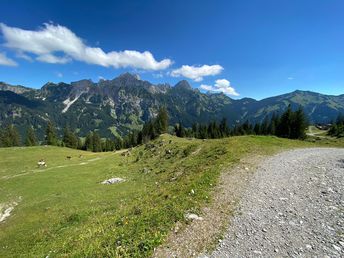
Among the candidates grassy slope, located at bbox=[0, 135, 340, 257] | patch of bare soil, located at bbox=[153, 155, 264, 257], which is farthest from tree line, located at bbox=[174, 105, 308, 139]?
patch of bare soil, located at bbox=[153, 155, 264, 257]

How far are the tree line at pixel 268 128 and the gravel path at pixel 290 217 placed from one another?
2700 inches

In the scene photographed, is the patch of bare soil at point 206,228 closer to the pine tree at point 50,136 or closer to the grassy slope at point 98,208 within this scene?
the grassy slope at point 98,208

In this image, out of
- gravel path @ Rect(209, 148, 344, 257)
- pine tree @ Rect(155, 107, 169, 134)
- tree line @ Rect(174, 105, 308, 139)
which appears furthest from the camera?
pine tree @ Rect(155, 107, 169, 134)

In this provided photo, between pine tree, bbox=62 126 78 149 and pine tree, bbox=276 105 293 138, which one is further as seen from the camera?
pine tree, bbox=62 126 78 149

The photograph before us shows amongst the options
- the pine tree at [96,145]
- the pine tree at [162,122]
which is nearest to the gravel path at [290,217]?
the pine tree at [162,122]

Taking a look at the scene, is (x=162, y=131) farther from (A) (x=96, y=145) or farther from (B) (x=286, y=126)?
(B) (x=286, y=126)

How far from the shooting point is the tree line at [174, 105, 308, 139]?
7444 cm

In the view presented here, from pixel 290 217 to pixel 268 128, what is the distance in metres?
111

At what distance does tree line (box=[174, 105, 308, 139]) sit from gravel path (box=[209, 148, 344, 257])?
68587 millimetres

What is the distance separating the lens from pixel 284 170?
1599 centimetres

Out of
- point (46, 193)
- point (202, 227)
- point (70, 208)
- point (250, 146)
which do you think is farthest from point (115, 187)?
point (202, 227)

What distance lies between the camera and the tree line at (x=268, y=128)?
74438mm

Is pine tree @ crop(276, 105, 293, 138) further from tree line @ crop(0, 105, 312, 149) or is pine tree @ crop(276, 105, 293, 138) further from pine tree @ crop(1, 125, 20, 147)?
pine tree @ crop(1, 125, 20, 147)

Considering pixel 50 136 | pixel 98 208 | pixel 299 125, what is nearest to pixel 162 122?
pixel 50 136
